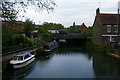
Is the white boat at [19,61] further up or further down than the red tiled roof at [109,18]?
further down

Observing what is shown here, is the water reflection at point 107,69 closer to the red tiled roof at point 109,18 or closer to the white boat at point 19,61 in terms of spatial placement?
the white boat at point 19,61

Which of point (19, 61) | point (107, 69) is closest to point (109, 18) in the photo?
point (107, 69)

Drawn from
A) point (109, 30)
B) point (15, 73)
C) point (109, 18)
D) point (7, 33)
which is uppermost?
point (109, 18)

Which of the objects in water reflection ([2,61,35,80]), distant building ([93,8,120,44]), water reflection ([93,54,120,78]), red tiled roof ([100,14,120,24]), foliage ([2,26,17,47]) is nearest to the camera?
foliage ([2,26,17,47])

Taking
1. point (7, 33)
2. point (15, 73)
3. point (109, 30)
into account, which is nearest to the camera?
point (7, 33)

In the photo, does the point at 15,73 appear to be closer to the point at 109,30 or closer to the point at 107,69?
the point at 107,69

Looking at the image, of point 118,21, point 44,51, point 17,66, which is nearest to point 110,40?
point 118,21

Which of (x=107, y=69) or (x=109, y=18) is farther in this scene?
(x=109, y=18)

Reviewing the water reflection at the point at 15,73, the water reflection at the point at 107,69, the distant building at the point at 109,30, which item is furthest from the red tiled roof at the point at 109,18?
the water reflection at the point at 15,73

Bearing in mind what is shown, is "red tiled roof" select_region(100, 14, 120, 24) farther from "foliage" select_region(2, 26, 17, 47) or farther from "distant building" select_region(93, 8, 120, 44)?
"foliage" select_region(2, 26, 17, 47)

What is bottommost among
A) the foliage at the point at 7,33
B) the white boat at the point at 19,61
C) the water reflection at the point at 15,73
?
the water reflection at the point at 15,73

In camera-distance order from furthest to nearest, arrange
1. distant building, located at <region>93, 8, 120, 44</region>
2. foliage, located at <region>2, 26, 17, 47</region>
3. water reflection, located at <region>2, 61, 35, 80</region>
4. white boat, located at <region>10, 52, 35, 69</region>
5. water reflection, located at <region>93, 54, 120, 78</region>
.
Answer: distant building, located at <region>93, 8, 120, 44</region>, white boat, located at <region>10, 52, 35, 69</region>, water reflection, located at <region>93, 54, 120, 78</region>, water reflection, located at <region>2, 61, 35, 80</region>, foliage, located at <region>2, 26, 17, 47</region>

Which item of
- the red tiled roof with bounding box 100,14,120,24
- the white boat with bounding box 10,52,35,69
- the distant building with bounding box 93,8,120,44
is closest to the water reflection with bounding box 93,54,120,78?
the white boat with bounding box 10,52,35,69

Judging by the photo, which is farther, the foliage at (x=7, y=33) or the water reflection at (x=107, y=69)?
the water reflection at (x=107, y=69)
